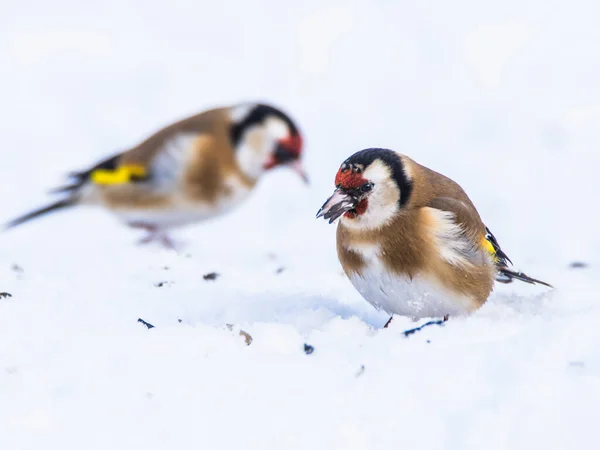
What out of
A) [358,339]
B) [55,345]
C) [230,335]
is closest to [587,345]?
[358,339]

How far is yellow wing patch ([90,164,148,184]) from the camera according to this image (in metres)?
6.43

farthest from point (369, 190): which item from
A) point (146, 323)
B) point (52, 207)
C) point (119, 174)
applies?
point (52, 207)

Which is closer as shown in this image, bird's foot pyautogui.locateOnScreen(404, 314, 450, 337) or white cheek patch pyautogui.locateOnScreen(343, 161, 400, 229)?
bird's foot pyautogui.locateOnScreen(404, 314, 450, 337)

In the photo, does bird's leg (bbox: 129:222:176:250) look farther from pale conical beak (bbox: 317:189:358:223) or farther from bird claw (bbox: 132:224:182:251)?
pale conical beak (bbox: 317:189:358:223)

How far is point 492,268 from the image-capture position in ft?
14.5

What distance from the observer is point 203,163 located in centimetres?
625

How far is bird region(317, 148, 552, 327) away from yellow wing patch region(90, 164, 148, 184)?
98.7 inches

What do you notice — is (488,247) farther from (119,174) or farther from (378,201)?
(119,174)

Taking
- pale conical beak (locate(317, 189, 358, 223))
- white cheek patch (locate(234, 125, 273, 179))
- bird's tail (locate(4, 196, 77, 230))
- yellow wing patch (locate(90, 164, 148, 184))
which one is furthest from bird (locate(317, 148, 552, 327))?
bird's tail (locate(4, 196, 77, 230))

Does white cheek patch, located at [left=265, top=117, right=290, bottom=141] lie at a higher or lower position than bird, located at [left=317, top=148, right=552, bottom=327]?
lower

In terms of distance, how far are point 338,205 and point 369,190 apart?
16cm

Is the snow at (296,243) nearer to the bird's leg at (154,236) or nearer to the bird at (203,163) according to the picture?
the bird's leg at (154,236)

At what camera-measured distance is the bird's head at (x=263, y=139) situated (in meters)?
6.30

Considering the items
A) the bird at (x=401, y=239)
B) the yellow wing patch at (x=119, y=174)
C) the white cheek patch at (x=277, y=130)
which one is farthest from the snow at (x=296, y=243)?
the white cheek patch at (x=277, y=130)
